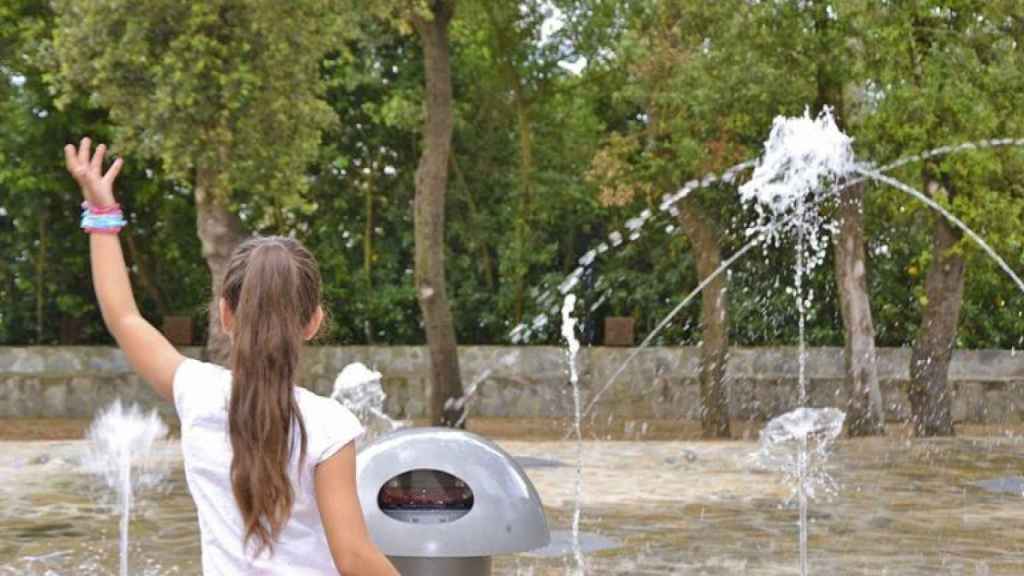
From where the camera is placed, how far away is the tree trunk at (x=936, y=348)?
870 inches

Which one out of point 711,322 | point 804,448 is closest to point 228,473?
point 804,448

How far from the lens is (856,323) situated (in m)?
22.1

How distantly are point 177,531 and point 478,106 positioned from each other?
1679cm

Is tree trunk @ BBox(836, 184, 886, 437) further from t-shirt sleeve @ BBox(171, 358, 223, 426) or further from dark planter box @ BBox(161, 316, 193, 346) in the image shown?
t-shirt sleeve @ BBox(171, 358, 223, 426)

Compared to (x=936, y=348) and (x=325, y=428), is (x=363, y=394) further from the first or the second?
(x=325, y=428)

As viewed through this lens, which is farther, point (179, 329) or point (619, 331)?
point (179, 329)

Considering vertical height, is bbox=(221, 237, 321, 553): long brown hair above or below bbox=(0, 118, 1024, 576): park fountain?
above

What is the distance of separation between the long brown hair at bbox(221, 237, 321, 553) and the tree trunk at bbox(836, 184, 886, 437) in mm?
19402

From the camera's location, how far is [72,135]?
1048 inches

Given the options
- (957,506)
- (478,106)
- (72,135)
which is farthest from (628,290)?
(957,506)

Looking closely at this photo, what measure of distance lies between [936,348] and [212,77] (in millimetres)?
8955

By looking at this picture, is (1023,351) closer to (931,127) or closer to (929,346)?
(929,346)

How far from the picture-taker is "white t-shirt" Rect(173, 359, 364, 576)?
3.00 m

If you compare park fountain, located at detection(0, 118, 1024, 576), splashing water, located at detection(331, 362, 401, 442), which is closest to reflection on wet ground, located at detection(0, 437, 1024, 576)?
park fountain, located at detection(0, 118, 1024, 576)
